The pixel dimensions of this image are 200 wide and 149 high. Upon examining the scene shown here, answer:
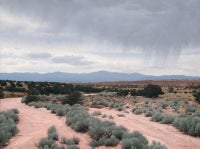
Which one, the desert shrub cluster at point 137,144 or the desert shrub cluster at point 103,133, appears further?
the desert shrub cluster at point 103,133

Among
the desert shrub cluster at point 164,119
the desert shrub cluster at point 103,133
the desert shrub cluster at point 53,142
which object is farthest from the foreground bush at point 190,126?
the desert shrub cluster at point 53,142

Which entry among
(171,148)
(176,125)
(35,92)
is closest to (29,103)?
(35,92)

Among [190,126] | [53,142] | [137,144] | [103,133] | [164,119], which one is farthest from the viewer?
[164,119]

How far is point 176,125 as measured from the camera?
26188mm

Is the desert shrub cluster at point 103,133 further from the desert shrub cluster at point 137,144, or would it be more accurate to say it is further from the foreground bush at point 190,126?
the foreground bush at point 190,126

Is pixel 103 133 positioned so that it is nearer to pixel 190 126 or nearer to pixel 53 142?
pixel 53 142

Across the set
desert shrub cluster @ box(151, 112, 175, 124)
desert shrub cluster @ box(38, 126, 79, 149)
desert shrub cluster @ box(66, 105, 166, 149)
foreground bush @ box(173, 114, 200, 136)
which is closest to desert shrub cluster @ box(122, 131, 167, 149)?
desert shrub cluster @ box(66, 105, 166, 149)

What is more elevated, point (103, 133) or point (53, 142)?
point (103, 133)

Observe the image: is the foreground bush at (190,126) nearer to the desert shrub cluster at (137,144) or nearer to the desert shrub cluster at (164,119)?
the desert shrub cluster at (164,119)

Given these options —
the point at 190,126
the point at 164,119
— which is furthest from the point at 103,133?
the point at 164,119

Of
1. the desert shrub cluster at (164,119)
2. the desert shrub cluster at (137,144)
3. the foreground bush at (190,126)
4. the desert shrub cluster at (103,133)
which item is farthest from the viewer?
the desert shrub cluster at (164,119)

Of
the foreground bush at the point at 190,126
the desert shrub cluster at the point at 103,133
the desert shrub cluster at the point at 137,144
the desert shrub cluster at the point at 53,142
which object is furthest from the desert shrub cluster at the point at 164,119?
the desert shrub cluster at the point at 53,142

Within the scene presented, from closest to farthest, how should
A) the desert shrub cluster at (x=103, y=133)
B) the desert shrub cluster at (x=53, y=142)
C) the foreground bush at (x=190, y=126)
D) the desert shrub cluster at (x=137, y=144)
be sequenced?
the desert shrub cluster at (x=137, y=144)
the desert shrub cluster at (x=53, y=142)
the desert shrub cluster at (x=103, y=133)
the foreground bush at (x=190, y=126)

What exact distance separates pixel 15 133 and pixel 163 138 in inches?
333
